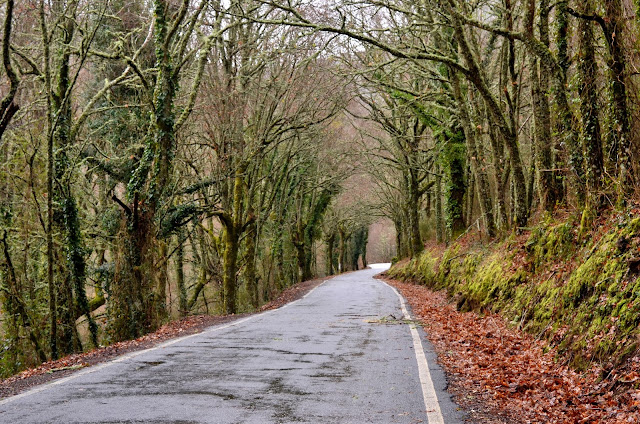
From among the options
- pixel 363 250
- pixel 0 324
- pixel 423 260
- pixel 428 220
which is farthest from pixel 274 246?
pixel 363 250

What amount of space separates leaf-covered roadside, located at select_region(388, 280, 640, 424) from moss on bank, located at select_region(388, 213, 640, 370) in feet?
0.87

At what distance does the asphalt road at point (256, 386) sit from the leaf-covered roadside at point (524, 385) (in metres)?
0.32

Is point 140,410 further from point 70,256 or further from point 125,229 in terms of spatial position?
point 70,256

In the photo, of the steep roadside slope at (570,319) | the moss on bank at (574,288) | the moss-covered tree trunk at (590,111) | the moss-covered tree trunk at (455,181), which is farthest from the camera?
the moss-covered tree trunk at (455,181)

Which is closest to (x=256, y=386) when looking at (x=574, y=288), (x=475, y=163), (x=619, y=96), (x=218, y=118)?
(x=574, y=288)

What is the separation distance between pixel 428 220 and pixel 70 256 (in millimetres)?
31101

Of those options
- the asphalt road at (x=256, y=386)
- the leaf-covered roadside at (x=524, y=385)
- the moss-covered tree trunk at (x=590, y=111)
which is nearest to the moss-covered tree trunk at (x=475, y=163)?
the leaf-covered roadside at (x=524, y=385)

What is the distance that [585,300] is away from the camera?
748 cm

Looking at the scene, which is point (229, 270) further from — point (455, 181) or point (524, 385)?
point (524, 385)

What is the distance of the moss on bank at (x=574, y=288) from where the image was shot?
6.18m

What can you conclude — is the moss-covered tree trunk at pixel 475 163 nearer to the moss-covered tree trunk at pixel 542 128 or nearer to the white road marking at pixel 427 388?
the moss-covered tree trunk at pixel 542 128

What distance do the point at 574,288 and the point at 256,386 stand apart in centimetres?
471

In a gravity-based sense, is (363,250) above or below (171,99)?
below

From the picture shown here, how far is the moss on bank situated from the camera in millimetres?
6180
